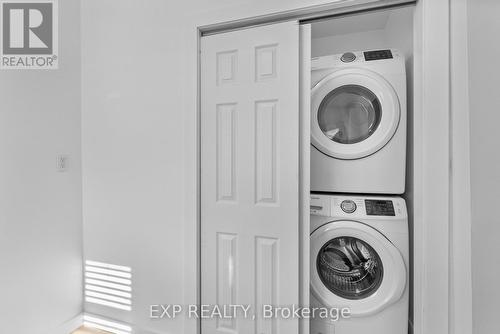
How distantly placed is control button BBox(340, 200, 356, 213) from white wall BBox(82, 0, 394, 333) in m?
0.90

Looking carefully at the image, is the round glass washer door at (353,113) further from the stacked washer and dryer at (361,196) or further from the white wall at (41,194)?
the white wall at (41,194)

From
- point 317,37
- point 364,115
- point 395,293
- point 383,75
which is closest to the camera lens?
point 395,293

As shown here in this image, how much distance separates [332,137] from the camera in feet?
5.76

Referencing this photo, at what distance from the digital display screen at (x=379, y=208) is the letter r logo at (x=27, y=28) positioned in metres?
2.26

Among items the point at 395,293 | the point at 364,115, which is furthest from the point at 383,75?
the point at 395,293

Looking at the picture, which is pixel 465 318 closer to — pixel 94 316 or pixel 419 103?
pixel 419 103

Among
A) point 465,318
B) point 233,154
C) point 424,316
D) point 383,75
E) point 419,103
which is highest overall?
point 383,75

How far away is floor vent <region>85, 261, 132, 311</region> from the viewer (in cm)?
182

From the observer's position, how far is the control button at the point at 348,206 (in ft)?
5.15

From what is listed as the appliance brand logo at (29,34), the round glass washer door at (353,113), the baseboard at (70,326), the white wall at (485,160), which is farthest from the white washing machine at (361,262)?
the appliance brand logo at (29,34)

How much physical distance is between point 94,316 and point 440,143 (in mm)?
2443

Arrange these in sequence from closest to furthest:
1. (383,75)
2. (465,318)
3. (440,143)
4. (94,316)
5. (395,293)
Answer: (465,318) → (440,143) → (395,293) → (383,75) → (94,316)

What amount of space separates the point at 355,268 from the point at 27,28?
249cm

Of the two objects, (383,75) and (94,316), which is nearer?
(383,75)
